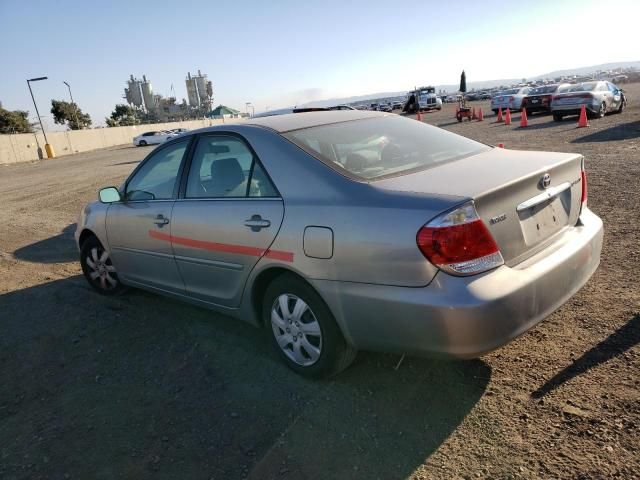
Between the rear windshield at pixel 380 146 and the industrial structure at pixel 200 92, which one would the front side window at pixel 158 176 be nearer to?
the rear windshield at pixel 380 146

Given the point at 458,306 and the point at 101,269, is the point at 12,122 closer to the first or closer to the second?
the point at 101,269

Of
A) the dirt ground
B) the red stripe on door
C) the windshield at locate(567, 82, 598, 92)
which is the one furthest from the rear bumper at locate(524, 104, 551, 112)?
the red stripe on door

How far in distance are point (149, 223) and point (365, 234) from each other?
2.27 metres

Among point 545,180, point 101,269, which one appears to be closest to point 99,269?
point 101,269

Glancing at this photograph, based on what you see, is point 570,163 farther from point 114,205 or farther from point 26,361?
point 26,361

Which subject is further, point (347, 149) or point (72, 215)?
point (72, 215)

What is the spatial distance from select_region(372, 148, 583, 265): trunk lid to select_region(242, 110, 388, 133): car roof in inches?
37.5

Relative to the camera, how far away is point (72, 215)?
10.2 meters

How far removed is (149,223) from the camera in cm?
411

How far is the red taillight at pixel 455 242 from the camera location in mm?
2373

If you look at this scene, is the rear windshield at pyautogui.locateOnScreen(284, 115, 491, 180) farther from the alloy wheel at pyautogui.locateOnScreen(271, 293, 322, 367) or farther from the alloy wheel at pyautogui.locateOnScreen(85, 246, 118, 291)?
the alloy wheel at pyautogui.locateOnScreen(85, 246, 118, 291)

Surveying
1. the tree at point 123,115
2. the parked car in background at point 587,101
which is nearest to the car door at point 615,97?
the parked car in background at point 587,101

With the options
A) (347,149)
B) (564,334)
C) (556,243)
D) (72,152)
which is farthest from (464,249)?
(72,152)

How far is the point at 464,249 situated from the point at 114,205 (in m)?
3.46
